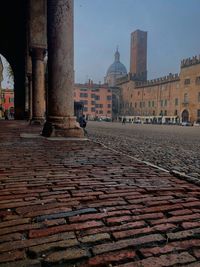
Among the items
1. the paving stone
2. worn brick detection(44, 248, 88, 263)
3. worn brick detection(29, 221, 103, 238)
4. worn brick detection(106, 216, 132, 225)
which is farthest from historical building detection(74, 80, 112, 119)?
worn brick detection(44, 248, 88, 263)

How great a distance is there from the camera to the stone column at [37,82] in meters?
12.9

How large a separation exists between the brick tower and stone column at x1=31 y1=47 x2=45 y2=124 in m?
74.4

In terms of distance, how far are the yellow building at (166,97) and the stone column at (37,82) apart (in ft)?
170

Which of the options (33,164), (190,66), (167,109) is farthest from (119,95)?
(33,164)

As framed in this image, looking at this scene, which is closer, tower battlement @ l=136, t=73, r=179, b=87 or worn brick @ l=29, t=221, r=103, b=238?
worn brick @ l=29, t=221, r=103, b=238

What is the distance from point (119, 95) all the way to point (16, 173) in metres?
88.8

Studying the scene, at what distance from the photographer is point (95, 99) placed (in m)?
87.8

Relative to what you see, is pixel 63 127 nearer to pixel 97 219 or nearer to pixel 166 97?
pixel 97 219

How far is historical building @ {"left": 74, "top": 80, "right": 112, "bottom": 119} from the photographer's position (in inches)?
3396

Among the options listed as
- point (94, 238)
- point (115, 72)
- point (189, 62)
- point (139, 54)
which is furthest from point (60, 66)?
point (115, 72)

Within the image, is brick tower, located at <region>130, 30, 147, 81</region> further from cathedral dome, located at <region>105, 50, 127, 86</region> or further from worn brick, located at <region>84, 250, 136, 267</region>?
worn brick, located at <region>84, 250, 136, 267</region>

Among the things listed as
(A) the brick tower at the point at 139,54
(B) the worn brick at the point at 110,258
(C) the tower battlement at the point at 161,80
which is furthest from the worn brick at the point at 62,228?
(A) the brick tower at the point at 139,54

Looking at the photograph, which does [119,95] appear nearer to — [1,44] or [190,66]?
[190,66]

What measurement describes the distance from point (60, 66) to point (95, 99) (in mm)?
81011
